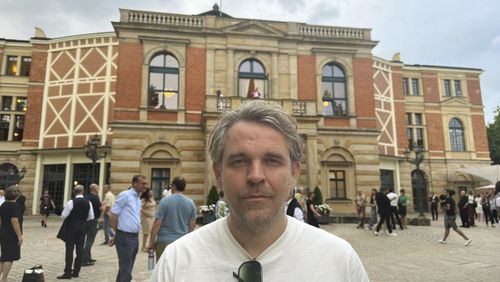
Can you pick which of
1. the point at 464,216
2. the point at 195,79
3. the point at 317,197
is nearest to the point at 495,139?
→ the point at 464,216

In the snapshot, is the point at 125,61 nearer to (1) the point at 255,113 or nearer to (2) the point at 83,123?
(2) the point at 83,123

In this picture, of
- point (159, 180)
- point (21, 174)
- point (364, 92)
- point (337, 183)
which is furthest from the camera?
point (21, 174)

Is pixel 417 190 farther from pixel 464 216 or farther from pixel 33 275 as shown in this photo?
pixel 33 275

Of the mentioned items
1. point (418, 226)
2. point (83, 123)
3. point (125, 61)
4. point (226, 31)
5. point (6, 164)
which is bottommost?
point (418, 226)

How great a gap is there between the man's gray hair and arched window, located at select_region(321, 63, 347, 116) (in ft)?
69.9

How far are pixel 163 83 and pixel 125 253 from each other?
16452 mm

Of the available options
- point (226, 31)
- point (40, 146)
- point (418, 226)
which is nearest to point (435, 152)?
point (418, 226)

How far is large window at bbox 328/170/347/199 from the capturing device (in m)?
21.2

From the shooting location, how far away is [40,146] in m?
26.7

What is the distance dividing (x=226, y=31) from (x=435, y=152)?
2251 centimetres

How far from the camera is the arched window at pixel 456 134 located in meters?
32.9

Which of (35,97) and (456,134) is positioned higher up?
(35,97)

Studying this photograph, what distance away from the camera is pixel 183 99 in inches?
818

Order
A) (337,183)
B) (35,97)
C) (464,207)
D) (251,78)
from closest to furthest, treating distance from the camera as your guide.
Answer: (464,207) → (337,183) → (251,78) → (35,97)
